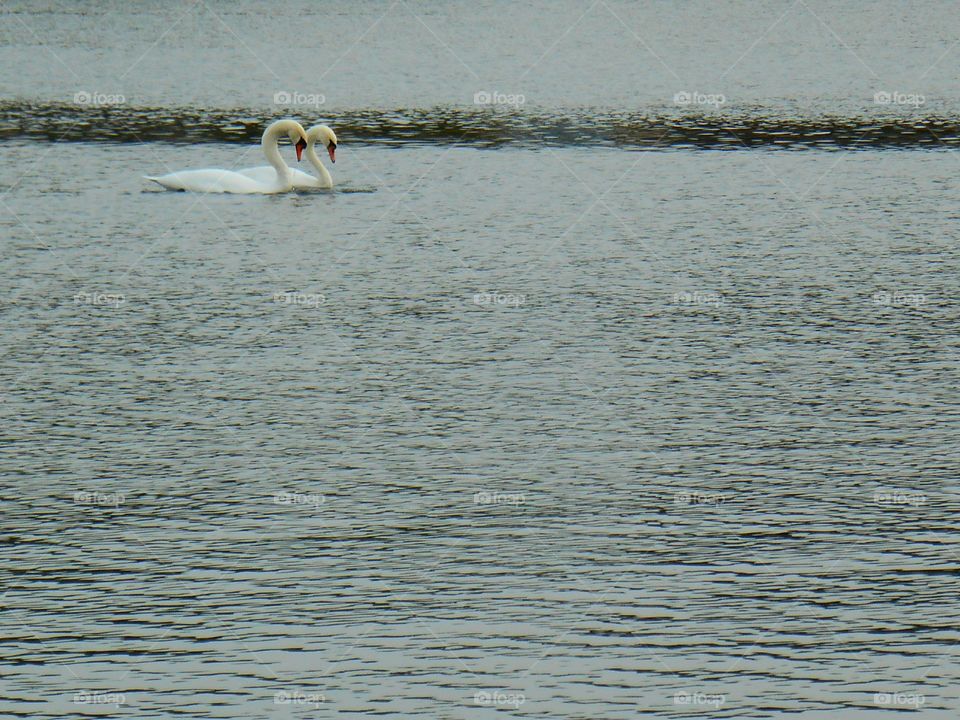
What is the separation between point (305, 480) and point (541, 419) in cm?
143

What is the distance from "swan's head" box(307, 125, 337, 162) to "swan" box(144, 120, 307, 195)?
0.28m

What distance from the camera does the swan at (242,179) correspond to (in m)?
15.1

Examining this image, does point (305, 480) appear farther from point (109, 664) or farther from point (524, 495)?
point (109, 664)

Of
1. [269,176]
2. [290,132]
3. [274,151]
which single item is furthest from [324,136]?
[269,176]

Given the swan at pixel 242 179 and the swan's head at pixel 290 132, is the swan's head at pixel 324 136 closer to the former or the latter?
the swan's head at pixel 290 132

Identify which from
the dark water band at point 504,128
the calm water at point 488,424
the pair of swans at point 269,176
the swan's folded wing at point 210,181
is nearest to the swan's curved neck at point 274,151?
the pair of swans at point 269,176

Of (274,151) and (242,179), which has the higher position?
(274,151)

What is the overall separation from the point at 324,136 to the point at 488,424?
8.18 meters

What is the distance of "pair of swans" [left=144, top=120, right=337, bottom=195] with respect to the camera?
1509 cm

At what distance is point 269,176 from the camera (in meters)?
15.5

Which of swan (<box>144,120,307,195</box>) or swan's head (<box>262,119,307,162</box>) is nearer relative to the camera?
swan (<box>144,120,307,195</box>)

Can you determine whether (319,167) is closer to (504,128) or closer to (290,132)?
(290,132)

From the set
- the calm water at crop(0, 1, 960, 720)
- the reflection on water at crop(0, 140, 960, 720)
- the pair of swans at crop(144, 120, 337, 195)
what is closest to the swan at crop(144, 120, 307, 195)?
the pair of swans at crop(144, 120, 337, 195)

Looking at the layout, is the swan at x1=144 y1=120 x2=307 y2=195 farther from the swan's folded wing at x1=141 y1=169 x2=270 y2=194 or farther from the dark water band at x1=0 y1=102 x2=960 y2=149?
the dark water band at x1=0 y1=102 x2=960 y2=149
